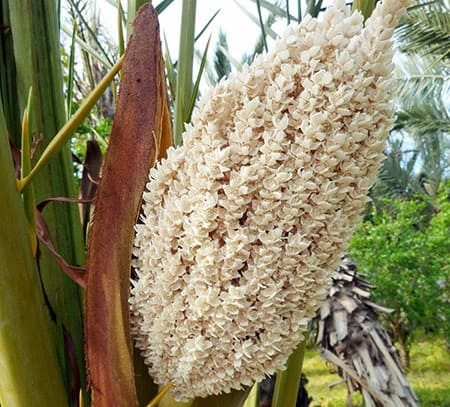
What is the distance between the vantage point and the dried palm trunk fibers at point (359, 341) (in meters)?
2.27

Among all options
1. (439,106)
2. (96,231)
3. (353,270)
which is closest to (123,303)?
(96,231)

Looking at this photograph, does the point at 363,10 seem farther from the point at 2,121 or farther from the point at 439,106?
the point at 439,106

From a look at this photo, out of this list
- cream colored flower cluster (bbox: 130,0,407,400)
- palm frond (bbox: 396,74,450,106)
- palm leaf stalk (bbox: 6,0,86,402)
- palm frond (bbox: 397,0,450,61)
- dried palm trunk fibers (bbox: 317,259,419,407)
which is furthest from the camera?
palm frond (bbox: 396,74,450,106)

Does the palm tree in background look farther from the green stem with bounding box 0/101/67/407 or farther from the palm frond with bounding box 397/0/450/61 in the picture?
the green stem with bounding box 0/101/67/407

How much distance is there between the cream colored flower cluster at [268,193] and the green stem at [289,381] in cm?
14

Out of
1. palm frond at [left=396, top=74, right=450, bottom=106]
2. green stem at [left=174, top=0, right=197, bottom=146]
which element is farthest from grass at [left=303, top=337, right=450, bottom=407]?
green stem at [left=174, top=0, right=197, bottom=146]

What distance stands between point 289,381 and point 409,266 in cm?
534

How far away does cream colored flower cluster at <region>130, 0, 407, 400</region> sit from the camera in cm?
33

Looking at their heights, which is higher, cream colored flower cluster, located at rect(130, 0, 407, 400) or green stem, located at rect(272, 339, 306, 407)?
cream colored flower cluster, located at rect(130, 0, 407, 400)

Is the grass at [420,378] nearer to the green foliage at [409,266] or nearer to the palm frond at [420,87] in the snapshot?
the green foliage at [409,266]

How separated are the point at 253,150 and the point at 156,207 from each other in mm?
77

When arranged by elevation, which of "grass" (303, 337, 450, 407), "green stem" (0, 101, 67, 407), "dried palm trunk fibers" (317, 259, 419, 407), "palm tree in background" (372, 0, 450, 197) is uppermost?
"palm tree in background" (372, 0, 450, 197)

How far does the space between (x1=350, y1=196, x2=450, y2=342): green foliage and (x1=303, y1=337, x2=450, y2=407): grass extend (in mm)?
605

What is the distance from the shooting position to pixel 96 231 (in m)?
0.38
